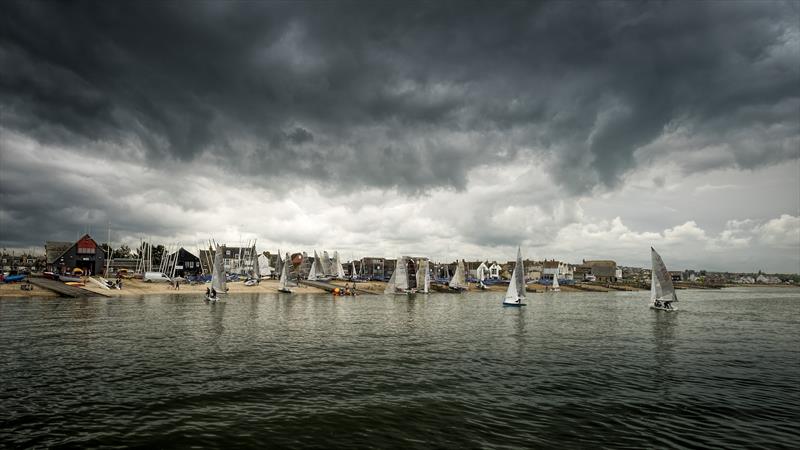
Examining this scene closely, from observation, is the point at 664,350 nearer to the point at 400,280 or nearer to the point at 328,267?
the point at 400,280

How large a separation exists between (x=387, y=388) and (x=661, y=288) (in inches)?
2930

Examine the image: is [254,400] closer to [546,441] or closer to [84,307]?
[546,441]

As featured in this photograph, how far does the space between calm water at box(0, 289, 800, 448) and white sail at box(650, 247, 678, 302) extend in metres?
28.3

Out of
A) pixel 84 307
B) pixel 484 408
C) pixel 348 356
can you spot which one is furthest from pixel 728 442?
pixel 84 307

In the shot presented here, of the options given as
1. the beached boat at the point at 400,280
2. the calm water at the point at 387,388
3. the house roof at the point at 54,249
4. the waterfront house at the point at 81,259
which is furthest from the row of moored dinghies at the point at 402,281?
the house roof at the point at 54,249

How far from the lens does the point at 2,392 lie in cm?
2120

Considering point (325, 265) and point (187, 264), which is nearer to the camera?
point (187, 264)

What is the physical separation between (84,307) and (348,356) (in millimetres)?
54490

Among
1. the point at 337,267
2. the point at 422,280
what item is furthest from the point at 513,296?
the point at 337,267

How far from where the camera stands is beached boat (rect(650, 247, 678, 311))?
75.0 meters

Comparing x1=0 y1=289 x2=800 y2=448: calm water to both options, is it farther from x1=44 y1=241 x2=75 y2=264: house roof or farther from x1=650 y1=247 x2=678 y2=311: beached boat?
x1=44 y1=241 x2=75 y2=264: house roof

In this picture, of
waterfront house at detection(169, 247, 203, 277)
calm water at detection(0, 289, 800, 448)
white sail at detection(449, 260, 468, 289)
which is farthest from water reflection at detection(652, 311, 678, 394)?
waterfront house at detection(169, 247, 203, 277)

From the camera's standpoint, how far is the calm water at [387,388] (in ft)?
55.8

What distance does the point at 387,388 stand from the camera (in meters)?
23.6
